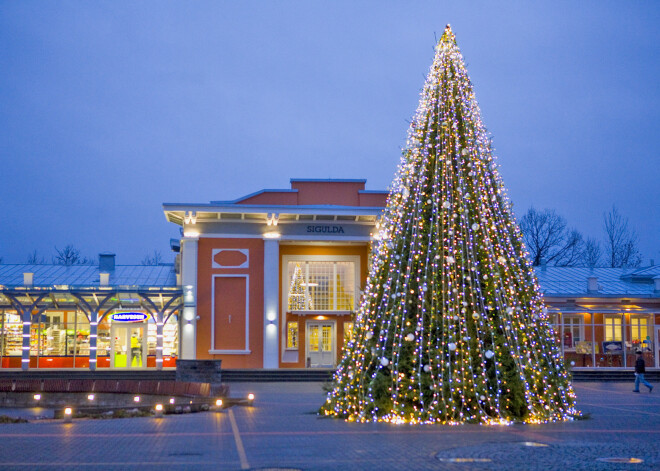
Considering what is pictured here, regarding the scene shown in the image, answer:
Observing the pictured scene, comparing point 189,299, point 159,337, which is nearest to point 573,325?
point 189,299

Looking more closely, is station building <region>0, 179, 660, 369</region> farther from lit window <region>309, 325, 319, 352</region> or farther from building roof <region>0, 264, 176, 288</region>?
building roof <region>0, 264, 176, 288</region>

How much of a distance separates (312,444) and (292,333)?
2361cm

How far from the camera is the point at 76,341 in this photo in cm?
3419

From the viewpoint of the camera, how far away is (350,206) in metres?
34.2

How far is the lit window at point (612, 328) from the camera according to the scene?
35.3 m

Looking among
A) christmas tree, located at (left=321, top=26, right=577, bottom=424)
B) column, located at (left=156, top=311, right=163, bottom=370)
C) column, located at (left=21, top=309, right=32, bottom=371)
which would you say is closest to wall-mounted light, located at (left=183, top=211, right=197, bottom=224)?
column, located at (left=156, top=311, right=163, bottom=370)

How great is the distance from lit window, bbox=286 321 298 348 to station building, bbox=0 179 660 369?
0.14 feet

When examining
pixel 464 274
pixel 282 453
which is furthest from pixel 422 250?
pixel 282 453

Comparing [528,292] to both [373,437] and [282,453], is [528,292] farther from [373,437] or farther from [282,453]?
[282,453]

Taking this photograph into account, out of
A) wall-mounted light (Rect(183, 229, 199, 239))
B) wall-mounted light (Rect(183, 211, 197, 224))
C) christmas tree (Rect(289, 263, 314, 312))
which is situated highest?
wall-mounted light (Rect(183, 211, 197, 224))

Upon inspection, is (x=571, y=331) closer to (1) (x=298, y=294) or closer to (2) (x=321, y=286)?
(2) (x=321, y=286)

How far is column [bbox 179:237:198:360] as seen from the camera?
33.1 meters

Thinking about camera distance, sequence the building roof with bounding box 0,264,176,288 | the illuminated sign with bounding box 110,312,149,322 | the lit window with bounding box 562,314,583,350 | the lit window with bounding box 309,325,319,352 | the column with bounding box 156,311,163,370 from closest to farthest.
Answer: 1. the column with bounding box 156,311,163,370
2. the illuminated sign with bounding box 110,312,149,322
3. the lit window with bounding box 309,325,319,352
4. the lit window with bounding box 562,314,583,350
5. the building roof with bounding box 0,264,176,288

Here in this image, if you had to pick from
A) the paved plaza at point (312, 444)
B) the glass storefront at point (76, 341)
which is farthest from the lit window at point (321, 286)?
the paved plaza at point (312, 444)
